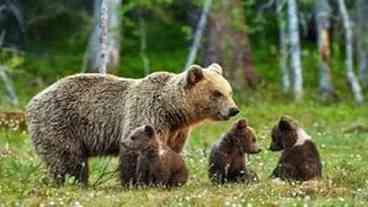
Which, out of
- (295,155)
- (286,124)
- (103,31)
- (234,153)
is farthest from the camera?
(103,31)

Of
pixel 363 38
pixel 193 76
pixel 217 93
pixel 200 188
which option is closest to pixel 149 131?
pixel 200 188

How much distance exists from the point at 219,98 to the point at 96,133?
4.41ft

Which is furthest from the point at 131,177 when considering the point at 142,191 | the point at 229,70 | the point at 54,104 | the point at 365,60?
the point at 365,60

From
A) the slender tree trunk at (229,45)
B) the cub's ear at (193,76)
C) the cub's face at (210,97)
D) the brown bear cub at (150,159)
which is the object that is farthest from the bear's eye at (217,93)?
the slender tree trunk at (229,45)

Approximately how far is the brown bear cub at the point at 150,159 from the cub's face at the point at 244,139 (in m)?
0.63

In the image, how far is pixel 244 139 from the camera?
1137 centimetres

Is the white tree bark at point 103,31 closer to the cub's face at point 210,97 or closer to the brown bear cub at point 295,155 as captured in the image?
the cub's face at point 210,97

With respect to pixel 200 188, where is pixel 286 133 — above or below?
above

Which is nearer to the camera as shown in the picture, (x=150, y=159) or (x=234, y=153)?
(x=150, y=159)

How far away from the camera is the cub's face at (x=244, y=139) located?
37.3 ft

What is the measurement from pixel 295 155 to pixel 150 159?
56.7 inches

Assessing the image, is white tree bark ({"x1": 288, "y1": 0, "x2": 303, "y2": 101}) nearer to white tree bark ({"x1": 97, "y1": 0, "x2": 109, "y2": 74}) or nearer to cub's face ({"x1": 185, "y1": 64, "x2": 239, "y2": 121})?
white tree bark ({"x1": 97, "y1": 0, "x2": 109, "y2": 74})

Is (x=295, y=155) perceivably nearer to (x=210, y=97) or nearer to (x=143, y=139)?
(x=210, y=97)

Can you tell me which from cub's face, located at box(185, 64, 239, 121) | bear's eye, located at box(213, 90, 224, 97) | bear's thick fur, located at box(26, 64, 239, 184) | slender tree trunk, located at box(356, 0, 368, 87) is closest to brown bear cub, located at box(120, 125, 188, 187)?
bear's thick fur, located at box(26, 64, 239, 184)
